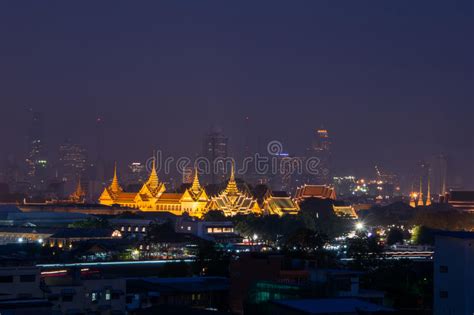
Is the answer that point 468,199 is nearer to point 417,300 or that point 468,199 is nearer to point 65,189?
point 65,189

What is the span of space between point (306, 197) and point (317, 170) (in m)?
62.8

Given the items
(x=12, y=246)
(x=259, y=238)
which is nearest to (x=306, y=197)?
(x=259, y=238)

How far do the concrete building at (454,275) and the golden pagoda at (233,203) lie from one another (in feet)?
209

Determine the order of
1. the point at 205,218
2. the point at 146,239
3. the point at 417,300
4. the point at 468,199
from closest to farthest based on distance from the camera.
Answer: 1. the point at 417,300
2. the point at 146,239
3. the point at 205,218
4. the point at 468,199

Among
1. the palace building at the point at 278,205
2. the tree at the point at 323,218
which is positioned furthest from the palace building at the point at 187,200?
the tree at the point at 323,218

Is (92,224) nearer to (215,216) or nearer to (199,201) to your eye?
(215,216)

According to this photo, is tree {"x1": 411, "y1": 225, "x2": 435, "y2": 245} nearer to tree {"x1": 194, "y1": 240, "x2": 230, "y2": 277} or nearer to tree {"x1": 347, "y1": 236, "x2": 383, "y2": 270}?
tree {"x1": 347, "y1": 236, "x2": 383, "y2": 270}

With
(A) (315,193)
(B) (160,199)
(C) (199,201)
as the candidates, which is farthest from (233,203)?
(A) (315,193)

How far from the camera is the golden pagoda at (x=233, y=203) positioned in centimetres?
9819

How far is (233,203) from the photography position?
99.4m

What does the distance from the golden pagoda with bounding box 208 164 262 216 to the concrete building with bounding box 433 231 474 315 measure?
63.6 meters

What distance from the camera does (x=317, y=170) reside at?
599ft

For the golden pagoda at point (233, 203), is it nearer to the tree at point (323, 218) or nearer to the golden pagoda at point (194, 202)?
the golden pagoda at point (194, 202)

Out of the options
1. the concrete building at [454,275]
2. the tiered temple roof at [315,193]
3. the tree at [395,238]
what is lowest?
the concrete building at [454,275]
